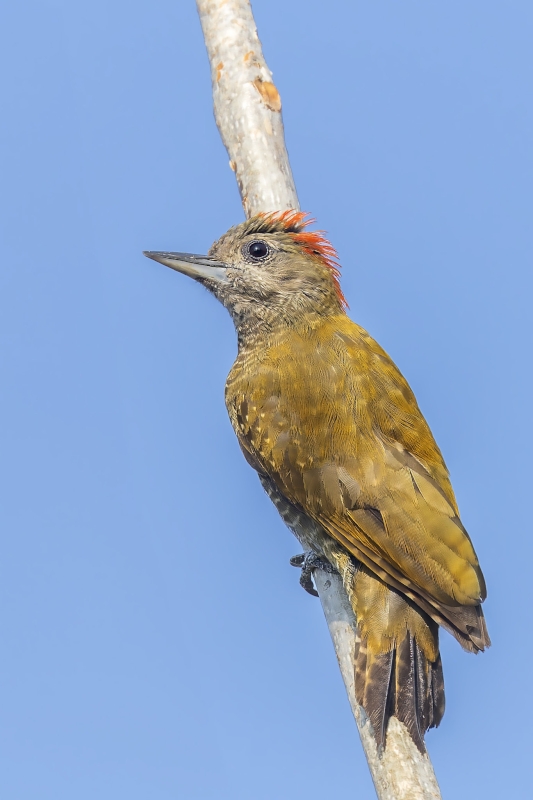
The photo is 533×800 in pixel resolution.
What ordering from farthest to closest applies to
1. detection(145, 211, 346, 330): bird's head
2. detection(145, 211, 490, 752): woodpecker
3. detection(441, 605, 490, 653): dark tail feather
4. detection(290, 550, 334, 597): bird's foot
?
detection(145, 211, 346, 330): bird's head
detection(290, 550, 334, 597): bird's foot
detection(145, 211, 490, 752): woodpecker
detection(441, 605, 490, 653): dark tail feather

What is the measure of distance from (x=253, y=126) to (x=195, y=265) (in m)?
0.92

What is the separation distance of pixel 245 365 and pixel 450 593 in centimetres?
190

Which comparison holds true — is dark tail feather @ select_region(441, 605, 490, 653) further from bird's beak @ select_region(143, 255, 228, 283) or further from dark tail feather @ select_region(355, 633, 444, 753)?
bird's beak @ select_region(143, 255, 228, 283)

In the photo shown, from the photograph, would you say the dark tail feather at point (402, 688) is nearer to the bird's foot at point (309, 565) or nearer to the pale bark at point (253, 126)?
the pale bark at point (253, 126)

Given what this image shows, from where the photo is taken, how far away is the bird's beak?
5996 millimetres

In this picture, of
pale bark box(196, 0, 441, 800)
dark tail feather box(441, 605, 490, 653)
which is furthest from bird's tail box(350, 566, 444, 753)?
dark tail feather box(441, 605, 490, 653)

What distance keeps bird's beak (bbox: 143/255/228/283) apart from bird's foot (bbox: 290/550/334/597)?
179 cm

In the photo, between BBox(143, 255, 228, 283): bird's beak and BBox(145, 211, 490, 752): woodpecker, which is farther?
BBox(143, 255, 228, 283): bird's beak

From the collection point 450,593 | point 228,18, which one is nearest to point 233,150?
point 228,18

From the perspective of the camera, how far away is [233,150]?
19.3ft

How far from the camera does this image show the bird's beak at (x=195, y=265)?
6.00 meters

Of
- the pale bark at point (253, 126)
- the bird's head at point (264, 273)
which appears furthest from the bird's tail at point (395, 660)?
the bird's head at point (264, 273)

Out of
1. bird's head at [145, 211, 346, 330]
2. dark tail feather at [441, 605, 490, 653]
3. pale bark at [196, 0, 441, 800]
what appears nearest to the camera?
dark tail feather at [441, 605, 490, 653]

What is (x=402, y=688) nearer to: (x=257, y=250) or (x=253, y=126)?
(x=257, y=250)
